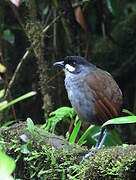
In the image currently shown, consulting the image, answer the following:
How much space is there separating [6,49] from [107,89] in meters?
2.62

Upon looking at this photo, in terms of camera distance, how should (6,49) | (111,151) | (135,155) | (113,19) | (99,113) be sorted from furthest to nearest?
(113,19) → (6,49) → (99,113) → (111,151) → (135,155)

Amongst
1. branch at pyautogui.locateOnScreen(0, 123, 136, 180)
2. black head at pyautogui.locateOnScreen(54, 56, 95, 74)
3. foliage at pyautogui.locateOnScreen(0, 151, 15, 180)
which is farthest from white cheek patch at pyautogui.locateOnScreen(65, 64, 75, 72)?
foliage at pyautogui.locateOnScreen(0, 151, 15, 180)

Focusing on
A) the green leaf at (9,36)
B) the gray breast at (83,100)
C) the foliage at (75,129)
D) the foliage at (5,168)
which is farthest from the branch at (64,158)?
the green leaf at (9,36)

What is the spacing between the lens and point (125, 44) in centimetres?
571

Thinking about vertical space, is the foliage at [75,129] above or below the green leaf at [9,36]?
below

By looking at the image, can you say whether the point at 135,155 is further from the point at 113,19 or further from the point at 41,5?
the point at 113,19

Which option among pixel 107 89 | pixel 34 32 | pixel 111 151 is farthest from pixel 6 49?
pixel 111 151

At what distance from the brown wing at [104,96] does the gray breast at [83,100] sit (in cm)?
4

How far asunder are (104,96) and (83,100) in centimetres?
19

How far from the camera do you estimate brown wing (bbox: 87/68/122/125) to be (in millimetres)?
2729

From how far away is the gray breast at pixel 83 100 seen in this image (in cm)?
274

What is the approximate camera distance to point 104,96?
8.98ft

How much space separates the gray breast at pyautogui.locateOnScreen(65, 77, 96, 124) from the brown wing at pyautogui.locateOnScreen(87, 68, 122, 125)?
0.14 feet

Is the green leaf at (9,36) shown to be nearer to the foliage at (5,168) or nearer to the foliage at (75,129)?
the foliage at (75,129)
